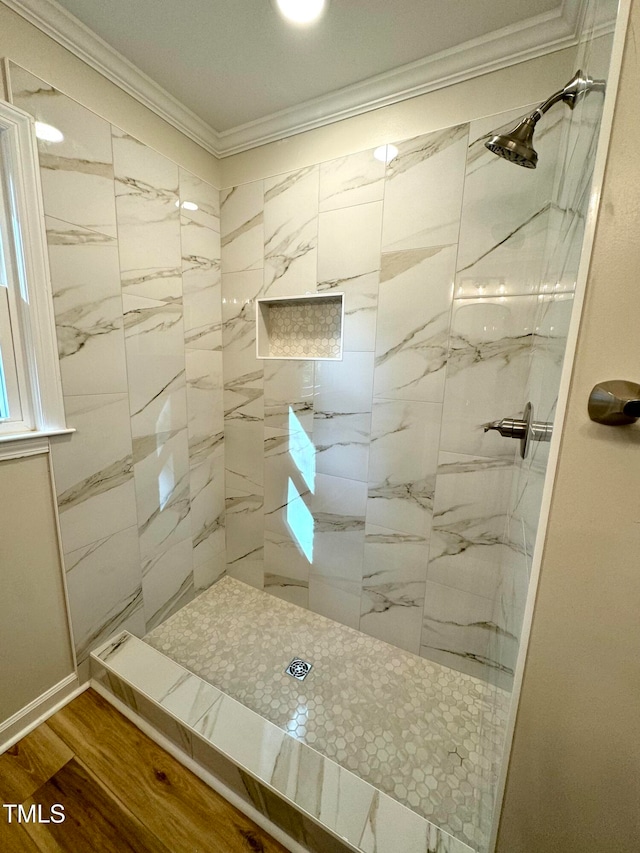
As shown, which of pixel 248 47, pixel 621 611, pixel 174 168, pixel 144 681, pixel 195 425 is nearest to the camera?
pixel 621 611

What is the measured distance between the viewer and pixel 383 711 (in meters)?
1.27

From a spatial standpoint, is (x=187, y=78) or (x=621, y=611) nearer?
(x=621, y=611)

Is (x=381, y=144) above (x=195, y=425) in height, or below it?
above

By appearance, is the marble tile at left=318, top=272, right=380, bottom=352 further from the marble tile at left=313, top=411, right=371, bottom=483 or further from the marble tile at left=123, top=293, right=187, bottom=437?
the marble tile at left=123, top=293, right=187, bottom=437

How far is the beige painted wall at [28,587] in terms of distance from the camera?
3.58ft

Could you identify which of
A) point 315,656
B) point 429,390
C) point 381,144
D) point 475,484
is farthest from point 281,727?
point 381,144

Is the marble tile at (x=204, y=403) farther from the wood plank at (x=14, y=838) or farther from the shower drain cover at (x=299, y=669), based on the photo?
the wood plank at (x=14, y=838)

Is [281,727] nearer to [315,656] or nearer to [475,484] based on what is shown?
[315,656]

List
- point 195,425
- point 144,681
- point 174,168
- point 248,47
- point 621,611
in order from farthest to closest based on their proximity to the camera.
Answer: point 195,425
point 174,168
point 144,681
point 248,47
point 621,611

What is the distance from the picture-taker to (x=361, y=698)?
132 cm

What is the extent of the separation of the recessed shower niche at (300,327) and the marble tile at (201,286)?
261 mm

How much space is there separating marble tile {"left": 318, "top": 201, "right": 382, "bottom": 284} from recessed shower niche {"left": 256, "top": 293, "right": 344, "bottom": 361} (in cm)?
13

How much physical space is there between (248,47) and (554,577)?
1781 millimetres

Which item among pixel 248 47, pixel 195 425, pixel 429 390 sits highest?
pixel 248 47
